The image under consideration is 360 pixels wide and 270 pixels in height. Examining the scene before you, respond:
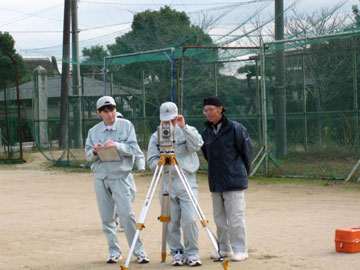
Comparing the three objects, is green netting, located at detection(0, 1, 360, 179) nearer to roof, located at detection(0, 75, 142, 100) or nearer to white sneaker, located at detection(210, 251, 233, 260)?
roof, located at detection(0, 75, 142, 100)

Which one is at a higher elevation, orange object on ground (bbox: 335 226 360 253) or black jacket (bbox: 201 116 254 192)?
black jacket (bbox: 201 116 254 192)

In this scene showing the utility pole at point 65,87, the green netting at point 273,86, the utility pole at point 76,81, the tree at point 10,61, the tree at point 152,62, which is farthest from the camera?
the tree at point 10,61

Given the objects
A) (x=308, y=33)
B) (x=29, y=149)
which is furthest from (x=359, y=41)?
(x=29, y=149)

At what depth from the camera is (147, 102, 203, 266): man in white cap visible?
22.1 ft

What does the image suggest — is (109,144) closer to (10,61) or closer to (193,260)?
(193,260)

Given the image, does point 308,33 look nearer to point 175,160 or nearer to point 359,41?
point 359,41

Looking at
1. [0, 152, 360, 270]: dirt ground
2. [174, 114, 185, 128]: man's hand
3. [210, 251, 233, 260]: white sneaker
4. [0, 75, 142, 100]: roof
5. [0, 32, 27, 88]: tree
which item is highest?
[0, 32, 27, 88]: tree

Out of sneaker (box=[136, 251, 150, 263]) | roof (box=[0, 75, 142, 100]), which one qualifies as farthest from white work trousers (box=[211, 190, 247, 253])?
roof (box=[0, 75, 142, 100])

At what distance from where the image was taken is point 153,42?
1834 cm

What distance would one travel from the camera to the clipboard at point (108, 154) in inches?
272

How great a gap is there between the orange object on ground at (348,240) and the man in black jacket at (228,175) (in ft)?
3.48

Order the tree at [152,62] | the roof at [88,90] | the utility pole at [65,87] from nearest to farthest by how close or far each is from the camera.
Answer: the tree at [152,62] → the roof at [88,90] → the utility pole at [65,87]

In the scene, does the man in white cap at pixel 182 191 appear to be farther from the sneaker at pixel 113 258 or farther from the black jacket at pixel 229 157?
the sneaker at pixel 113 258

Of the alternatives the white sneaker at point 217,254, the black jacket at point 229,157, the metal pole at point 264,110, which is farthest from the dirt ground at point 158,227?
the metal pole at point 264,110
